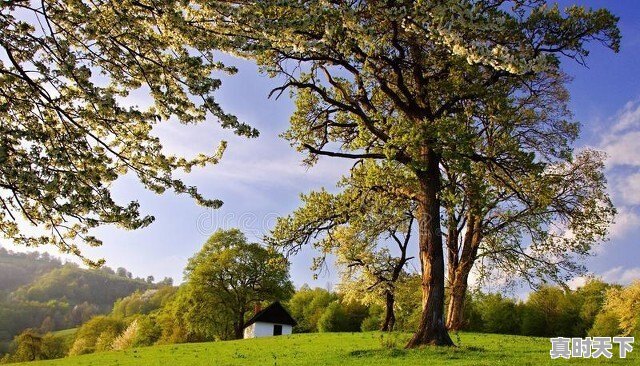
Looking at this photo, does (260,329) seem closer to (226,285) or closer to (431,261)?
(226,285)

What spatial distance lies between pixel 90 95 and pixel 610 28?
20.3 m

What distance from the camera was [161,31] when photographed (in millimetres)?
9594

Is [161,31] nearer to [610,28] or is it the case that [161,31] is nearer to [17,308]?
[610,28]

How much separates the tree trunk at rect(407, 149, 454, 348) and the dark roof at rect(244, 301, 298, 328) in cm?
3843

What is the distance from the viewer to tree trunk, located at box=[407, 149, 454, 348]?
18594 millimetres

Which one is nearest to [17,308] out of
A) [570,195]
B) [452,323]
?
[452,323]

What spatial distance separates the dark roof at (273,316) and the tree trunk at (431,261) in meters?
38.4

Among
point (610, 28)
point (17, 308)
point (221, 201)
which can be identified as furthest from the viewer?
point (17, 308)

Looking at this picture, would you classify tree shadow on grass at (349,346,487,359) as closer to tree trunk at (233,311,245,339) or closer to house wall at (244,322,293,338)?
house wall at (244,322,293,338)

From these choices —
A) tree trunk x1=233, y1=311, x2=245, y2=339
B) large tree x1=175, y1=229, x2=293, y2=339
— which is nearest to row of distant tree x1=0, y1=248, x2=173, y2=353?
large tree x1=175, y1=229, x2=293, y2=339

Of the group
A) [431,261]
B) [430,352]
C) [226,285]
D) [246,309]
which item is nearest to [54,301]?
[246,309]

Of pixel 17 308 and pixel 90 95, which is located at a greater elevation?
pixel 90 95

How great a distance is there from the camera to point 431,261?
19344 mm

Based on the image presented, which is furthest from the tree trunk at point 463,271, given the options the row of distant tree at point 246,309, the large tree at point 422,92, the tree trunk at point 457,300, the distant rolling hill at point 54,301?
the distant rolling hill at point 54,301
